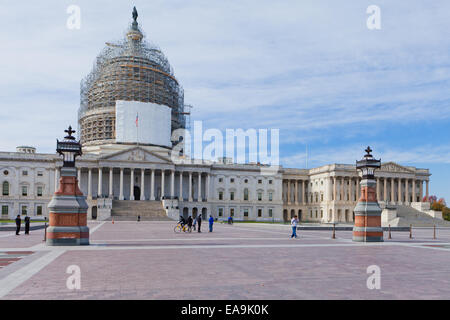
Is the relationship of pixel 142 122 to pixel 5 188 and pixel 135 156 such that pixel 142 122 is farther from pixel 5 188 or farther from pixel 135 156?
pixel 5 188

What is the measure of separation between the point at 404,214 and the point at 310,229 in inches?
1772

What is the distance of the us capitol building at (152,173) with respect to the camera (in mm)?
89312

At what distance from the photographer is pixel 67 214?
23.6 m

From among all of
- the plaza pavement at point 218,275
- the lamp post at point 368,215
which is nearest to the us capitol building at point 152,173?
the lamp post at point 368,215

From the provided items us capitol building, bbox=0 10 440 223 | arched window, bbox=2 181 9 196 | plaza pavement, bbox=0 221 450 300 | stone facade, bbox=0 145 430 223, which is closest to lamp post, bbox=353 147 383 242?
plaza pavement, bbox=0 221 450 300

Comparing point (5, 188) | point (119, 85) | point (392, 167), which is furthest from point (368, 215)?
point (5, 188)

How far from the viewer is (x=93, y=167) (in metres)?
90.2

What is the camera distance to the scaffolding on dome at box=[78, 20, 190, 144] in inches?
3868

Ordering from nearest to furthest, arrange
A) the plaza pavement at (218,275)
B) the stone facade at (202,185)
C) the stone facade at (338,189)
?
1. the plaza pavement at (218,275)
2. the stone facade at (202,185)
3. the stone facade at (338,189)

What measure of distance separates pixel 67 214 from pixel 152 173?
220ft

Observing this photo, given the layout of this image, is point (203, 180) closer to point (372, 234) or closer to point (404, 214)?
point (404, 214)

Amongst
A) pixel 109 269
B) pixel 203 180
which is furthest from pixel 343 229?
pixel 203 180

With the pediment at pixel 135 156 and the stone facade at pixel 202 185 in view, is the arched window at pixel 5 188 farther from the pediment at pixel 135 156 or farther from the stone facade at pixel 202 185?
the pediment at pixel 135 156

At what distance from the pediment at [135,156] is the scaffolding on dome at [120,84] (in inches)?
475
